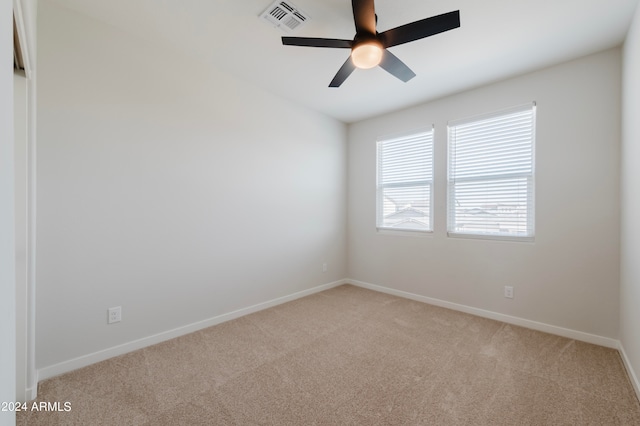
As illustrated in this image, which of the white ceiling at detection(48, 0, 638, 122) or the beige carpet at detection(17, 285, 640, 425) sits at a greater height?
the white ceiling at detection(48, 0, 638, 122)

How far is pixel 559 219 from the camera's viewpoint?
262cm

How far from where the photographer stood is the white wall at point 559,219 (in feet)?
7.93

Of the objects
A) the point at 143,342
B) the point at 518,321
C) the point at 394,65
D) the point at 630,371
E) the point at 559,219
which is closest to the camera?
the point at 630,371

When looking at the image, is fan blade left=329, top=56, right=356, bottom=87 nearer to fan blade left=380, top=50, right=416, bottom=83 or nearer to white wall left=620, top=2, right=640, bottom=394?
fan blade left=380, top=50, right=416, bottom=83

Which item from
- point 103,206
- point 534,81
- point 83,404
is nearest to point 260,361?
point 83,404

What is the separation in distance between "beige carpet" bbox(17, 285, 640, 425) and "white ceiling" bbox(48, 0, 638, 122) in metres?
2.60

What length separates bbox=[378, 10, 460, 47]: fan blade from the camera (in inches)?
62.6

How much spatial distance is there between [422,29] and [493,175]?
1.95 m

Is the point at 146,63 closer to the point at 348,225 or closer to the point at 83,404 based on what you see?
the point at 83,404

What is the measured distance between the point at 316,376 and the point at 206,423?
2.46 ft

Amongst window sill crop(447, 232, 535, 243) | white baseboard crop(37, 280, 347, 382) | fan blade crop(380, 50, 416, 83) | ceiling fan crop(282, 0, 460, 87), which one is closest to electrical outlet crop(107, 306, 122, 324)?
white baseboard crop(37, 280, 347, 382)

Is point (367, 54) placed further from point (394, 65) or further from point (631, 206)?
point (631, 206)

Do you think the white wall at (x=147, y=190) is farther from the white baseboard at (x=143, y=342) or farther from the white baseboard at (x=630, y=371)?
the white baseboard at (x=630, y=371)

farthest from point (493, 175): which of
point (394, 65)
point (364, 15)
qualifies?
point (364, 15)
